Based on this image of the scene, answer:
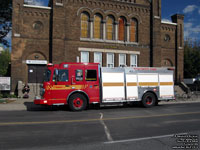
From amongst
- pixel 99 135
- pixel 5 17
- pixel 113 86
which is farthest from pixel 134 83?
pixel 5 17

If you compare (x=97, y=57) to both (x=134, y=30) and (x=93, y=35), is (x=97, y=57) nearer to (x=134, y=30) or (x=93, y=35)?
(x=93, y=35)

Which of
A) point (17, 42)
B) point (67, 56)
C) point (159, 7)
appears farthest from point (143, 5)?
point (17, 42)

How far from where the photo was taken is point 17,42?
65.2ft

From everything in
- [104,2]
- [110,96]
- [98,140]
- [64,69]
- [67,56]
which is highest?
[104,2]

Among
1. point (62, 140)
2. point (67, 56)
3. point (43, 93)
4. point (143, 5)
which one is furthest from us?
point (143, 5)

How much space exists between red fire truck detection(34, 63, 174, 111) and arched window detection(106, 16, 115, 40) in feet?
38.0

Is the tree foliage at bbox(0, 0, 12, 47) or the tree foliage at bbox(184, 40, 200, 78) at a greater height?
the tree foliage at bbox(0, 0, 12, 47)

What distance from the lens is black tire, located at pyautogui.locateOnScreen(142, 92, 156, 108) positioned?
12805 mm

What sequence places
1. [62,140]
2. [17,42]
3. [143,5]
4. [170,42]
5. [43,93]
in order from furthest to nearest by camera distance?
[170,42] < [143,5] < [17,42] < [43,93] < [62,140]

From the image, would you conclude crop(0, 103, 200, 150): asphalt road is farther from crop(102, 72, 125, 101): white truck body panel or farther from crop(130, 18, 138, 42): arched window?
crop(130, 18, 138, 42): arched window

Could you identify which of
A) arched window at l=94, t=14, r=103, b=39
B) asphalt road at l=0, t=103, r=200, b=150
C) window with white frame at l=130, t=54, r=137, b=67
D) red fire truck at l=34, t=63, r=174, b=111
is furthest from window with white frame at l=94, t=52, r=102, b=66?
asphalt road at l=0, t=103, r=200, b=150

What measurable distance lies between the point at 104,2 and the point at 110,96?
1504 centimetres

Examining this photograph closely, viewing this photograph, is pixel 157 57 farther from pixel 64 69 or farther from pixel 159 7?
pixel 64 69

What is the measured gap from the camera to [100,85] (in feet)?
39.3
